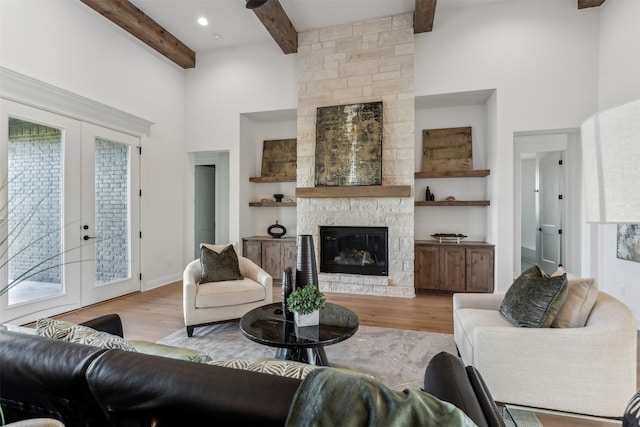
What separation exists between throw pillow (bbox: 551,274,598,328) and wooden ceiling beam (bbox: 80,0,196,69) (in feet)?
18.5

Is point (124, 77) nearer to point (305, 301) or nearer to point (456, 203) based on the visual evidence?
point (305, 301)

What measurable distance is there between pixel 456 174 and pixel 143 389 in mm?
4668

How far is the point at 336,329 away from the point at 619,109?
1831mm

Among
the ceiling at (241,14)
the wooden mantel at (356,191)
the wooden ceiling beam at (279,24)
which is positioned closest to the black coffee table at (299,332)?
the wooden mantel at (356,191)

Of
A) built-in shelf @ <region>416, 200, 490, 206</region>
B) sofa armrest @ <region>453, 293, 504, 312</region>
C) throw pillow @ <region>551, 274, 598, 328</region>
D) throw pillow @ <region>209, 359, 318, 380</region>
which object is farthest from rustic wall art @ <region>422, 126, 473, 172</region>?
throw pillow @ <region>209, 359, 318, 380</region>

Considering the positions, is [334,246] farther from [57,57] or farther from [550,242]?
[57,57]

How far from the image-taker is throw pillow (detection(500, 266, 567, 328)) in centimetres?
179

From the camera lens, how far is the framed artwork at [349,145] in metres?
4.48

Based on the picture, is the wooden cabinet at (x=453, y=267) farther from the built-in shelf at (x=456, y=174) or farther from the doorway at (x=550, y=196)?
the built-in shelf at (x=456, y=174)

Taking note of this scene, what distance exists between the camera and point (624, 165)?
658 mm

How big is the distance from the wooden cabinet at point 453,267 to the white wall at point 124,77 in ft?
13.6

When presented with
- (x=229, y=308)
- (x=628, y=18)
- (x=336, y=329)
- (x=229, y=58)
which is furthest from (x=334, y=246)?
(x=628, y=18)

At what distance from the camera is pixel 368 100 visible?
15.0 ft

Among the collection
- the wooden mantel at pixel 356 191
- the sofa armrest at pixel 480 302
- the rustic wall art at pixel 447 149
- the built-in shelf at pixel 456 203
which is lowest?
the sofa armrest at pixel 480 302
